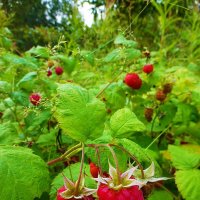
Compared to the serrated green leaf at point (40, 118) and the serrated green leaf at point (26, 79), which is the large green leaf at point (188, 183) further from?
the serrated green leaf at point (26, 79)

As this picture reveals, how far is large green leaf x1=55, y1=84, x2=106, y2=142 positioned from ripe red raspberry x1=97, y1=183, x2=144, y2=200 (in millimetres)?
182

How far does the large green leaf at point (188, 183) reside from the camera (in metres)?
1.04

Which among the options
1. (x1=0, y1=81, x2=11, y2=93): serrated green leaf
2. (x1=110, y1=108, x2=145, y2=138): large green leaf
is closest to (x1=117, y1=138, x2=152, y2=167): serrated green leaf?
(x1=110, y1=108, x2=145, y2=138): large green leaf

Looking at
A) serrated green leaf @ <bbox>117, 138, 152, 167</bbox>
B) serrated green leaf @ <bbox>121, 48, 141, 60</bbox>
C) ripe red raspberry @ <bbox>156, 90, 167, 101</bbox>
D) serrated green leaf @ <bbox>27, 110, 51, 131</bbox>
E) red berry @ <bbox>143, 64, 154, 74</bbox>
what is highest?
serrated green leaf @ <bbox>121, 48, 141, 60</bbox>

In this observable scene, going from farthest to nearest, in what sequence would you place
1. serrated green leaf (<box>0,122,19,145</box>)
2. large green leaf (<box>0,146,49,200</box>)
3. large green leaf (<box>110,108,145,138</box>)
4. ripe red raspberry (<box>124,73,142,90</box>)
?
ripe red raspberry (<box>124,73,142,90</box>) → serrated green leaf (<box>0,122,19,145</box>) → large green leaf (<box>110,108,145,138</box>) → large green leaf (<box>0,146,49,200</box>)

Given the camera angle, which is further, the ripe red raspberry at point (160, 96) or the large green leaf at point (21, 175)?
the ripe red raspberry at point (160, 96)

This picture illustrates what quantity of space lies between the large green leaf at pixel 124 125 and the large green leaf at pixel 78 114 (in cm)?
7

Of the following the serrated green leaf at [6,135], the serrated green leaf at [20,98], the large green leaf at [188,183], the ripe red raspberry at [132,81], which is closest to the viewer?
the serrated green leaf at [6,135]

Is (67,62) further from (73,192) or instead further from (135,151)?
(73,192)

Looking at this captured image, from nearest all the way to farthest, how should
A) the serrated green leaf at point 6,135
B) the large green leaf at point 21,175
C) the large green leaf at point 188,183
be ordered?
1. the large green leaf at point 21,175
2. the serrated green leaf at point 6,135
3. the large green leaf at point 188,183

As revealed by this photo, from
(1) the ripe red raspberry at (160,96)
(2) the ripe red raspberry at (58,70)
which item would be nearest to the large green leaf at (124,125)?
(1) the ripe red raspberry at (160,96)

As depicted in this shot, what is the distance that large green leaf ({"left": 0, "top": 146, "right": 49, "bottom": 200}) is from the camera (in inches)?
25.7

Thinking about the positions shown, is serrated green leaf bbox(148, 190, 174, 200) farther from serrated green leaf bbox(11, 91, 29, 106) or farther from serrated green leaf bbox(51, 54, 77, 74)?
serrated green leaf bbox(51, 54, 77, 74)

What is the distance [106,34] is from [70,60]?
82 cm
